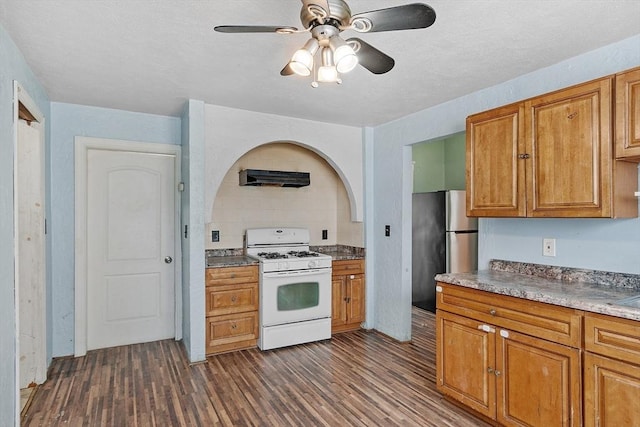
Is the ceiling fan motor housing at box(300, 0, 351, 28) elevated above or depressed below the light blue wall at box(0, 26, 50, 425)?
above

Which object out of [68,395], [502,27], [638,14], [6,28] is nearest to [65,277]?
[68,395]

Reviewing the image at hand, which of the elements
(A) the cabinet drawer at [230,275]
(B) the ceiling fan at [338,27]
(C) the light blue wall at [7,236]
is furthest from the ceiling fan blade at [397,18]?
(A) the cabinet drawer at [230,275]

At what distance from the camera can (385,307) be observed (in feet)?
13.5

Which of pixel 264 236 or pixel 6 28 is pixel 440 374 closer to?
pixel 264 236

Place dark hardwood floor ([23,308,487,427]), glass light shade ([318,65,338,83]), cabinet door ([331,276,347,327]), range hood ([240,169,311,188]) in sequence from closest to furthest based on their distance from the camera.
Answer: glass light shade ([318,65,338,83]), dark hardwood floor ([23,308,487,427]), range hood ([240,169,311,188]), cabinet door ([331,276,347,327])

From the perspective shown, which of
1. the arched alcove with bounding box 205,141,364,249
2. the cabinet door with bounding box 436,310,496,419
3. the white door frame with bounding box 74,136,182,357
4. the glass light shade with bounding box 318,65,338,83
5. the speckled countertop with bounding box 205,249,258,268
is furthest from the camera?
the arched alcove with bounding box 205,141,364,249

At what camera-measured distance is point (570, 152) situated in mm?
2143

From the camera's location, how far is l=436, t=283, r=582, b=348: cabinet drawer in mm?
1906

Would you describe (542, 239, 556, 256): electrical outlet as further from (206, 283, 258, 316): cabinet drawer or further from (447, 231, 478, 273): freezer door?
(206, 283, 258, 316): cabinet drawer

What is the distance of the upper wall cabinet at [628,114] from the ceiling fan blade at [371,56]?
4.13 feet

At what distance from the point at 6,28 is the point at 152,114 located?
1.77 m

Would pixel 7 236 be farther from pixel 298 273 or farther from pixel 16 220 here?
pixel 298 273

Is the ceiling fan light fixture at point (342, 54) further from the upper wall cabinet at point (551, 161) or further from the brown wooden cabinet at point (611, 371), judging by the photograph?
the brown wooden cabinet at point (611, 371)

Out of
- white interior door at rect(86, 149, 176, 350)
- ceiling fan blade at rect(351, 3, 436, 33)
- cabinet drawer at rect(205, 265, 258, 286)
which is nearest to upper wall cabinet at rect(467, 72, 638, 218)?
ceiling fan blade at rect(351, 3, 436, 33)
